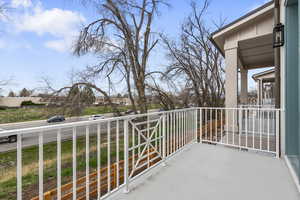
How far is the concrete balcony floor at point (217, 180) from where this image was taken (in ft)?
6.02

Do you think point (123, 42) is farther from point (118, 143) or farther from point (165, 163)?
point (118, 143)

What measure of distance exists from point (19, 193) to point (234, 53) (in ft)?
17.6

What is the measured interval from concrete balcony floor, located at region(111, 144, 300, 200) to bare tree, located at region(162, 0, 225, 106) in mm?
6646

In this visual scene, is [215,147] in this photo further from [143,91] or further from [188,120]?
[143,91]

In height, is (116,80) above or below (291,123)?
above

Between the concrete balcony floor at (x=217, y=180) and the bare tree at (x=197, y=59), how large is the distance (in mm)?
6646

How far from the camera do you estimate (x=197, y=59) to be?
9.95m

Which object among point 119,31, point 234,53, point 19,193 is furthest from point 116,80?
point 19,193

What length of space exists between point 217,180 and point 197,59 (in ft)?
28.8

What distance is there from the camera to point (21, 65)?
20.9ft

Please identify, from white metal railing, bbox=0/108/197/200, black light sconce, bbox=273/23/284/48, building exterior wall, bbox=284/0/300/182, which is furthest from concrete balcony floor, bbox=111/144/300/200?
black light sconce, bbox=273/23/284/48

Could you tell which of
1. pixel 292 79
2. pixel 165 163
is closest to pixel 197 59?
pixel 292 79

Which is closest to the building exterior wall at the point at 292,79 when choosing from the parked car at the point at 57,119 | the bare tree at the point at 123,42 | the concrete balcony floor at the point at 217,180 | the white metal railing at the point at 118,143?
the concrete balcony floor at the point at 217,180

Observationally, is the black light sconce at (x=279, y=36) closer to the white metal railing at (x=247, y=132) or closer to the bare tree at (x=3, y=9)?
the white metal railing at (x=247, y=132)
